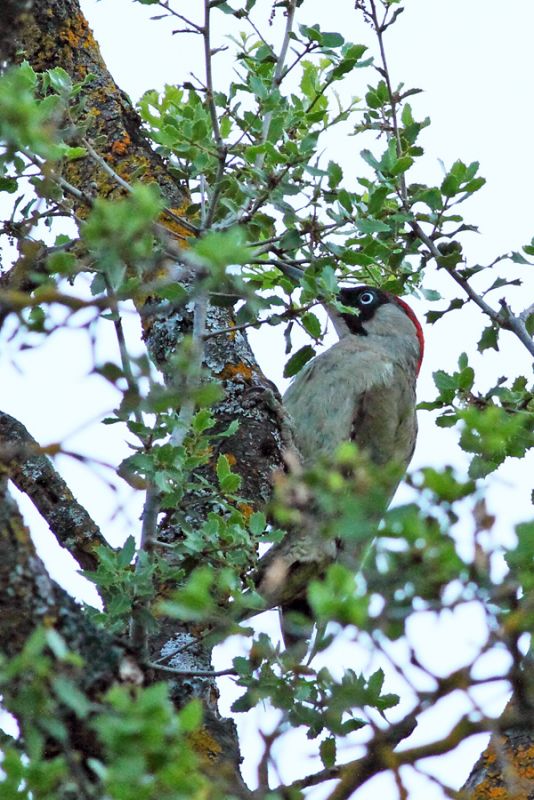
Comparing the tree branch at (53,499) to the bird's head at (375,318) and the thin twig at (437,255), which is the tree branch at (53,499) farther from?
the bird's head at (375,318)

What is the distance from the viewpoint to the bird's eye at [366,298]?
18.7 ft

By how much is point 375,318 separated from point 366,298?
0.11m

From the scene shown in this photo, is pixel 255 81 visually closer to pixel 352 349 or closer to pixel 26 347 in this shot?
pixel 26 347

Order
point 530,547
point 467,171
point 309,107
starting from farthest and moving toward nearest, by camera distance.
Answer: point 467,171 → point 309,107 → point 530,547

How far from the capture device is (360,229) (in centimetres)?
322

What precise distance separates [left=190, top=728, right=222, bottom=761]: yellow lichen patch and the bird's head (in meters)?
2.66

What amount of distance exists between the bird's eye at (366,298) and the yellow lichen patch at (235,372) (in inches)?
63.4

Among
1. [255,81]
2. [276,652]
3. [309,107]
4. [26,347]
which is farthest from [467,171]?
[26,347]

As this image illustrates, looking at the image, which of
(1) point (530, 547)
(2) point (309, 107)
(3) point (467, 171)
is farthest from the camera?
(3) point (467, 171)

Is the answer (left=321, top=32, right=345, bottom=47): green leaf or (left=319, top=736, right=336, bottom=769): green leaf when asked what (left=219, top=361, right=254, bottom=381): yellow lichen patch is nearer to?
(left=321, top=32, right=345, bottom=47): green leaf

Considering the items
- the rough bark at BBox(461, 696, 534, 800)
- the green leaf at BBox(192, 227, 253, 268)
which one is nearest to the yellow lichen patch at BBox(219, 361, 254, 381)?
the rough bark at BBox(461, 696, 534, 800)

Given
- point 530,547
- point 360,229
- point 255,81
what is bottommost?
point 530,547

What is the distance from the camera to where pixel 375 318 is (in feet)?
18.7

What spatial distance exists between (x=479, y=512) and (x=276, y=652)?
1141 mm
